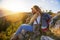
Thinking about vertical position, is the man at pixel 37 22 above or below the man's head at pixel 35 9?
below

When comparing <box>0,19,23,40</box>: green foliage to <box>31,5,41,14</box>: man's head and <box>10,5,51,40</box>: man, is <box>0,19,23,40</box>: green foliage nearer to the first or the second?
<box>10,5,51,40</box>: man

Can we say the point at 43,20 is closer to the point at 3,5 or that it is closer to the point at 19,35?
the point at 19,35

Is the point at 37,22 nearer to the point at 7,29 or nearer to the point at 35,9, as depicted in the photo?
the point at 35,9

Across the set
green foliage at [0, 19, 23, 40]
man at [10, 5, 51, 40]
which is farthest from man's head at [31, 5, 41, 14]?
green foliage at [0, 19, 23, 40]

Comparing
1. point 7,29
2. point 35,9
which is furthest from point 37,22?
point 7,29

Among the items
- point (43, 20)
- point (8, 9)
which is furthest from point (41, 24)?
point (8, 9)

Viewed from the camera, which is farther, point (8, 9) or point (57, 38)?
point (8, 9)

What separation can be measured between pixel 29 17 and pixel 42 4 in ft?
0.91

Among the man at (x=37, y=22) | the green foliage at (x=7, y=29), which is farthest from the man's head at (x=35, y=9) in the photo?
the green foliage at (x=7, y=29)

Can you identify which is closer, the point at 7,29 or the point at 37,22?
the point at 37,22

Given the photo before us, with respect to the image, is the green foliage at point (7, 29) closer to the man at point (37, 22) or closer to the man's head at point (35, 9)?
the man at point (37, 22)

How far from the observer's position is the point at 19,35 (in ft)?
13.0

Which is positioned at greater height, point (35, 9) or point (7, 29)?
point (35, 9)

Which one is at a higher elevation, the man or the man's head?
the man's head
